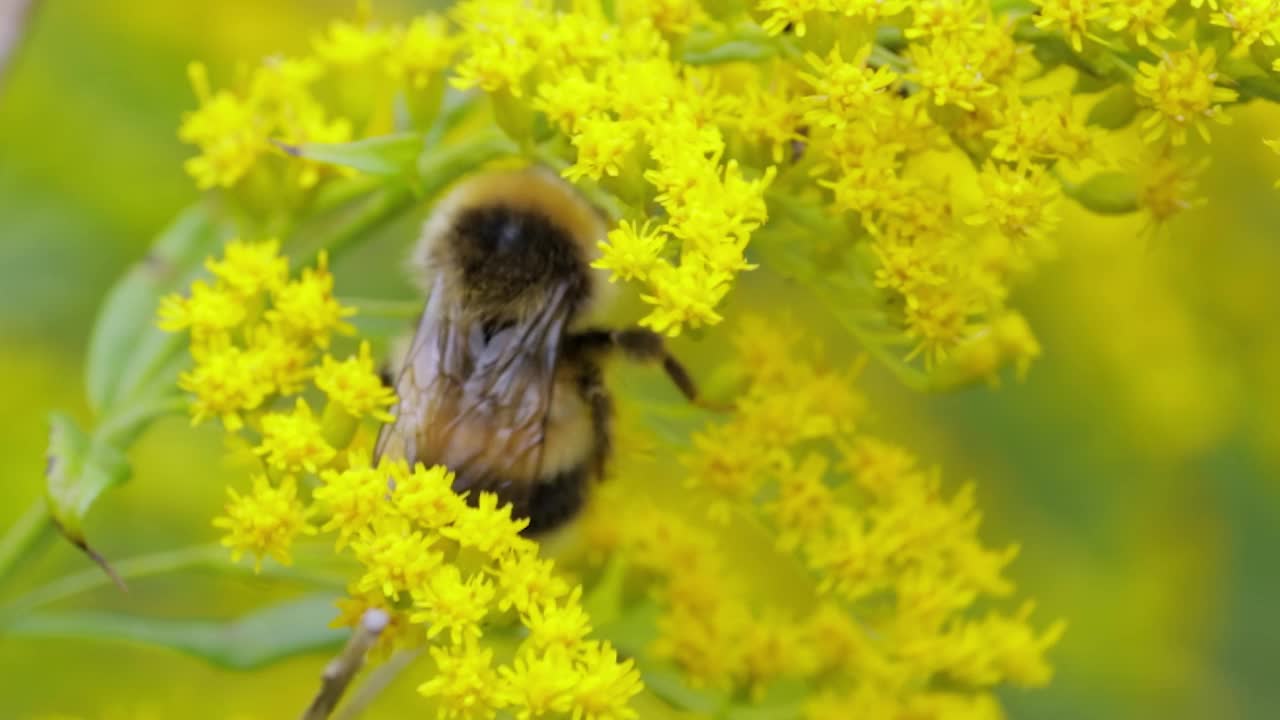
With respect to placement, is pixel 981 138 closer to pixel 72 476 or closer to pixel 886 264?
pixel 886 264

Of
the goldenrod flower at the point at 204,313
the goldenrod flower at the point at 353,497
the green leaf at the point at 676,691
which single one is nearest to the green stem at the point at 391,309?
the goldenrod flower at the point at 204,313

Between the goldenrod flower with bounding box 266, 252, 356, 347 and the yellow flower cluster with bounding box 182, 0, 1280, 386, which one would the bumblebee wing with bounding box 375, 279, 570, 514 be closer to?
the goldenrod flower with bounding box 266, 252, 356, 347

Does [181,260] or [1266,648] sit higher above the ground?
[181,260]

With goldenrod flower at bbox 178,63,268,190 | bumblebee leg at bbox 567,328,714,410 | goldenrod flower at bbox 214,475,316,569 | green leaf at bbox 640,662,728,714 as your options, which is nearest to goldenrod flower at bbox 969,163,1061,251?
bumblebee leg at bbox 567,328,714,410

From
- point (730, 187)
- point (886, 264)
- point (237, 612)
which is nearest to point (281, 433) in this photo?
point (730, 187)

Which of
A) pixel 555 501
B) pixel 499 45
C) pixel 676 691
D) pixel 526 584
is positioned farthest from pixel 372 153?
pixel 676 691
